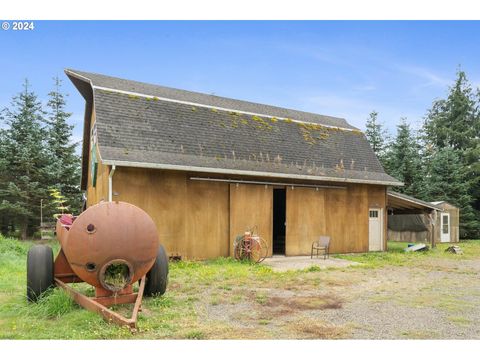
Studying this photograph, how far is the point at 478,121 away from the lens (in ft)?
96.6

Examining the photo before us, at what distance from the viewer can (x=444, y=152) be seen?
82.9 feet

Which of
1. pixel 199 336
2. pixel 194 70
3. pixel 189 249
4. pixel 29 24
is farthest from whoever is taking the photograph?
pixel 189 249

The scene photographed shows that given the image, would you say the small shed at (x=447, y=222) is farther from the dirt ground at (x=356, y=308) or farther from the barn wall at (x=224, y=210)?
the dirt ground at (x=356, y=308)

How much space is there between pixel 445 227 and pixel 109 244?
70.4 feet

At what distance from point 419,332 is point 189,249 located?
25.6ft

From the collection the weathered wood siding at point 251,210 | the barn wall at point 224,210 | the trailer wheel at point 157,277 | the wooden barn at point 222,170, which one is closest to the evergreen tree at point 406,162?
the wooden barn at point 222,170

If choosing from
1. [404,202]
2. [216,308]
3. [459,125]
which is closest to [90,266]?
[216,308]

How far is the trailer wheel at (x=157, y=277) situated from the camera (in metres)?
6.73

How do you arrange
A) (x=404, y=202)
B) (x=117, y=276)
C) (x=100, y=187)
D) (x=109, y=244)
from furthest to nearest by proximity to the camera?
(x=404, y=202)
(x=100, y=187)
(x=117, y=276)
(x=109, y=244)

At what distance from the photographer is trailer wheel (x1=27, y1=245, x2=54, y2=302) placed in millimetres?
6238

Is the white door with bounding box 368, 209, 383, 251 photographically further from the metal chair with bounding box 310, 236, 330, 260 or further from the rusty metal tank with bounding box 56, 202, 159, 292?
the rusty metal tank with bounding box 56, 202, 159, 292

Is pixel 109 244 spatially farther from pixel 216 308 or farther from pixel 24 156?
pixel 24 156

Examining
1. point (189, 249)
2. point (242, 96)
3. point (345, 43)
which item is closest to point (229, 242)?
point (189, 249)

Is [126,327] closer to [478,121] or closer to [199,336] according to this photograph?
[199,336]
